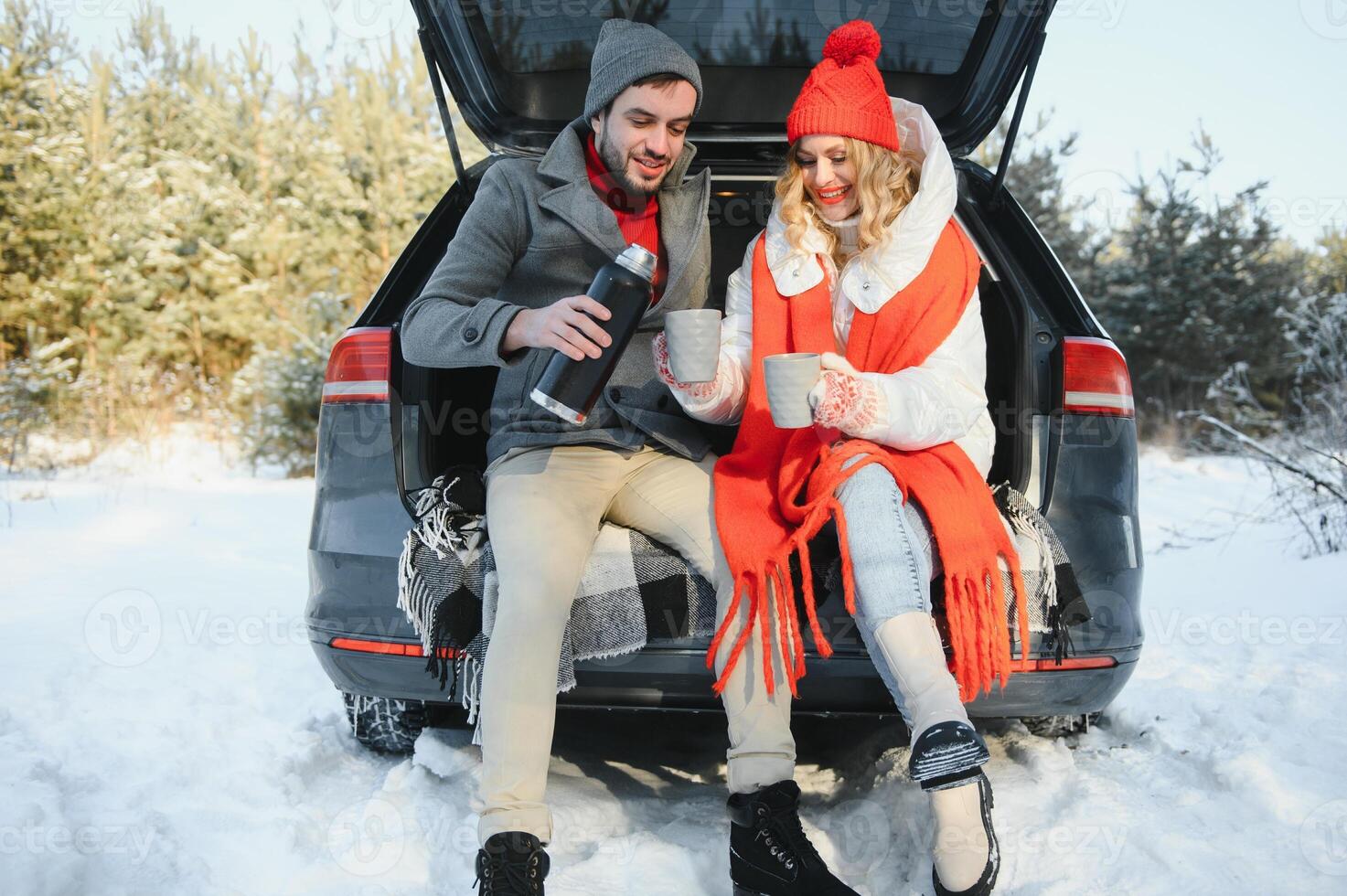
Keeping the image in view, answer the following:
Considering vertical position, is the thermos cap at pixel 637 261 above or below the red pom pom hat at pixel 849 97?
below

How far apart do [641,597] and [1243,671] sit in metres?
2.03

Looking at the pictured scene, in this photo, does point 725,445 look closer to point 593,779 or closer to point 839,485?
point 839,485

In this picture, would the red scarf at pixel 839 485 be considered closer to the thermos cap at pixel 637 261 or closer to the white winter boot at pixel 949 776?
the white winter boot at pixel 949 776

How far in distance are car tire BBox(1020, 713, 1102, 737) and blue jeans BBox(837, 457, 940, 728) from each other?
823 millimetres

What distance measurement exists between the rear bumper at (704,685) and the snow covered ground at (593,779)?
0.25m

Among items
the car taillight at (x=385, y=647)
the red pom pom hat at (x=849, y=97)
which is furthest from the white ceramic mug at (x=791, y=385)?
the car taillight at (x=385, y=647)

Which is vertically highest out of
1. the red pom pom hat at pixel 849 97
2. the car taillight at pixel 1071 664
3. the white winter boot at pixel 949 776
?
the red pom pom hat at pixel 849 97

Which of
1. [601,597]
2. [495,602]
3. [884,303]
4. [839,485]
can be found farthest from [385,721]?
[884,303]

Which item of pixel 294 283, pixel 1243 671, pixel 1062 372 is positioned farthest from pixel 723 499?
pixel 294 283

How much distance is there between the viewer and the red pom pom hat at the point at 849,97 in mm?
2121

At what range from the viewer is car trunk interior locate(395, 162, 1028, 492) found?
212cm

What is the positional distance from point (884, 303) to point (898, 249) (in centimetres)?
12

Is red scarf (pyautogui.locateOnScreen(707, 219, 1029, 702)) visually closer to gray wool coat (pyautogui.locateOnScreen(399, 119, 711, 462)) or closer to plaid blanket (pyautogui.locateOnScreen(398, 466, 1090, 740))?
plaid blanket (pyautogui.locateOnScreen(398, 466, 1090, 740))

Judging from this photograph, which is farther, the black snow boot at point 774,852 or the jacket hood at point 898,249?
the jacket hood at point 898,249
